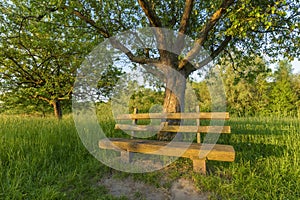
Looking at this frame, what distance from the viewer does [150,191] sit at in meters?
2.41

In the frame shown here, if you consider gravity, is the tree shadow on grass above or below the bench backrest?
below

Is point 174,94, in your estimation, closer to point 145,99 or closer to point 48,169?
point 145,99

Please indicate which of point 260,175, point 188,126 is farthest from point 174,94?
point 260,175

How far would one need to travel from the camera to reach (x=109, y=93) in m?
7.93

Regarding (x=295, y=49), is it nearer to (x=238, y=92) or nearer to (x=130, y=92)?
(x=130, y=92)

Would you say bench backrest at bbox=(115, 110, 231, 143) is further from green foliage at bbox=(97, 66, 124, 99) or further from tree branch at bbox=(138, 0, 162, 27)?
tree branch at bbox=(138, 0, 162, 27)

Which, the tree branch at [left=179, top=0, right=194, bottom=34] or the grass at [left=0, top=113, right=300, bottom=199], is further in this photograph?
the tree branch at [left=179, top=0, right=194, bottom=34]

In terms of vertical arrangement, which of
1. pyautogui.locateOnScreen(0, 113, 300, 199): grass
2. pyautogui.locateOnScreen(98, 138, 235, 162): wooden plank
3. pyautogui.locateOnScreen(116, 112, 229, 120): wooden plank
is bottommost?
pyautogui.locateOnScreen(0, 113, 300, 199): grass

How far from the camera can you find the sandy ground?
2.25 metres

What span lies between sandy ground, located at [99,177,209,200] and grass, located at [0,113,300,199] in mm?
94

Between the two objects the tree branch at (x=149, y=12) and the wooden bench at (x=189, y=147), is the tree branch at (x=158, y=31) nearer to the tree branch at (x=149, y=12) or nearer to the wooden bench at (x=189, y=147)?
the tree branch at (x=149, y=12)

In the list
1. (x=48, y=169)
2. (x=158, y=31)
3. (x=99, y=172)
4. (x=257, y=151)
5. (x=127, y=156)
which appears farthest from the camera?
(x=158, y=31)

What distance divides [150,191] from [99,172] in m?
0.98

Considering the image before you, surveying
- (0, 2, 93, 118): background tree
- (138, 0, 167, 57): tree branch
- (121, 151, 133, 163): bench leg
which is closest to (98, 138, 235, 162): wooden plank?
(121, 151, 133, 163): bench leg
